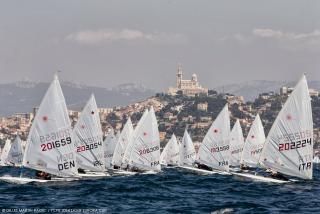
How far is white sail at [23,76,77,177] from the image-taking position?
54500 millimetres

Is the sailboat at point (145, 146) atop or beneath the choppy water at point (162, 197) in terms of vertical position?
atop

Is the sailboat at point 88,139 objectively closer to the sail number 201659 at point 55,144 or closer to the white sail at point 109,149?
the sail number 201659 at point 55,144

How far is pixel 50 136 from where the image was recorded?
5509cm

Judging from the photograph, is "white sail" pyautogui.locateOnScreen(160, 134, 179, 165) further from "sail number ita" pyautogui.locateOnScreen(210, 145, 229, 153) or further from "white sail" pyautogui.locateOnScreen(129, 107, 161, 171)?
"white sail" pyautogui.locateOnScreen(129, 107, 161, 171)

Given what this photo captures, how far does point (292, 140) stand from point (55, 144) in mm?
16290

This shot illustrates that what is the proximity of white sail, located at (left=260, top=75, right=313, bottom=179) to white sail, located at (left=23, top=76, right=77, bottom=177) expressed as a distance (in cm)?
1387

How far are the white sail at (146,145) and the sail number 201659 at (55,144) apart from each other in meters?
19.0

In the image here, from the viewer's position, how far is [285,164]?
56750 mm

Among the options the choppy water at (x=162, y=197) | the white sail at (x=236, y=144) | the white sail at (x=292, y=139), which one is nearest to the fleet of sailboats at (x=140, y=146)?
the white sail at (x=292, y=139)

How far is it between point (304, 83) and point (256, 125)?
41737 millimetres

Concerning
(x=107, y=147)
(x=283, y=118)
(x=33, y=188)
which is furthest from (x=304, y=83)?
(x=107, y=147)

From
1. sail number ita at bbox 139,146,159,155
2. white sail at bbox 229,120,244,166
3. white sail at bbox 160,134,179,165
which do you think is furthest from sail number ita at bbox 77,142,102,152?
white sail at bbox 160,134,179,165

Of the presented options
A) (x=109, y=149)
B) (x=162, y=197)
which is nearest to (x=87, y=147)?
(x=162, y=197)

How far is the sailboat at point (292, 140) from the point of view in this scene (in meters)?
55.6
